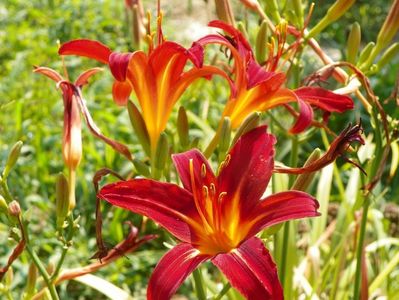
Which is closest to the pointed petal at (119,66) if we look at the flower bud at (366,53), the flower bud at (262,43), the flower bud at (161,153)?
the flower bud at (161,153)

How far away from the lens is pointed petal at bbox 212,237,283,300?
880mm

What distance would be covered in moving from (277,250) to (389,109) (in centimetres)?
179

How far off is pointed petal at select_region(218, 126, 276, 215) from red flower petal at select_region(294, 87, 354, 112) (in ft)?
0.66

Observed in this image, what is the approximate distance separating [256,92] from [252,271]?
0.32m

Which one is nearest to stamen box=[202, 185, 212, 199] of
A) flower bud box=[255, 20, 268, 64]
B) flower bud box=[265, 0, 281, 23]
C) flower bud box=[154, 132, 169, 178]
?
flower bud box=[154, 132, 169, 178]

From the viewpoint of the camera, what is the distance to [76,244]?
2.36 m

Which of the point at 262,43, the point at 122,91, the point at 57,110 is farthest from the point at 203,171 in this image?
the point at 57,110

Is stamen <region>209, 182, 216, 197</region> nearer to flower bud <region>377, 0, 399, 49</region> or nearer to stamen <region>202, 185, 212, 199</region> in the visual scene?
stamen <region>202, 185, 212, 199</region>

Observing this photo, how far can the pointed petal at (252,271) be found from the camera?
2.89 feet

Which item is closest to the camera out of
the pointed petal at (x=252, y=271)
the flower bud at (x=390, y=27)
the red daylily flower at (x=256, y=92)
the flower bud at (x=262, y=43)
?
the pointed petal at (x=252, y=271)

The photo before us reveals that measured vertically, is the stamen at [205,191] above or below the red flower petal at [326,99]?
below

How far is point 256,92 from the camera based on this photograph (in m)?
1.12

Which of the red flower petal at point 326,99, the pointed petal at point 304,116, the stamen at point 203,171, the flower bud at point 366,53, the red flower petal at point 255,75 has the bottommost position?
the stamen at point 203,171

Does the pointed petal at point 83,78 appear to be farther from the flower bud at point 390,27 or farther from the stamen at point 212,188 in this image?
the flower bud at point 390,27
